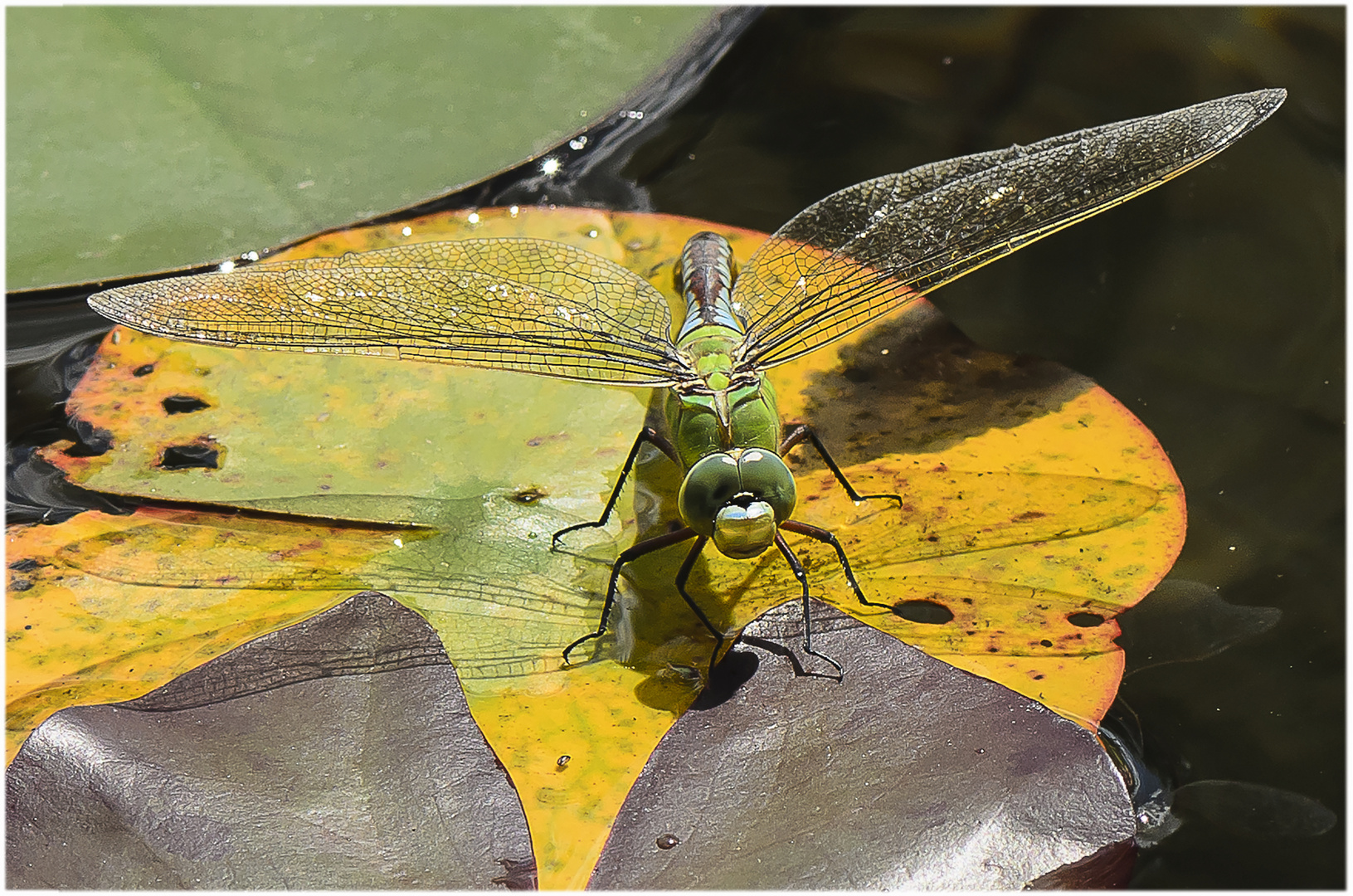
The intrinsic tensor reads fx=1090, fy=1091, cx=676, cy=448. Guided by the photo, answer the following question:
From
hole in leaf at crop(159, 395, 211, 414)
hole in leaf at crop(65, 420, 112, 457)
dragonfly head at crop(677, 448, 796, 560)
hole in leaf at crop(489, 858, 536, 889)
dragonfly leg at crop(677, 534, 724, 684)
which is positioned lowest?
hole in leaf at crop(489, 858, 536, 889)

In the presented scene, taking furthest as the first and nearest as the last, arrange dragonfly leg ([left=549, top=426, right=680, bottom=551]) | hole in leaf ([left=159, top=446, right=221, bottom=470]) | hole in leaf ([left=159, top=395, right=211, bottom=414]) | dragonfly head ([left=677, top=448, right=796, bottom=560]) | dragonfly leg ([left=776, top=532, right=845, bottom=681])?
hole in leaf ([left=159, top=395, right=211, bottom=414]) < hole in leaf ([left=159, top=446, right=221, bottom=470]) < dragonfly leg ([left=549, top=426, right=680, bottom=551]) < dragonfly head ([left=677, top=448, right=796, bottom=560]) < dragonfly leg ([left=776, top=532, right=845, bottom=681])

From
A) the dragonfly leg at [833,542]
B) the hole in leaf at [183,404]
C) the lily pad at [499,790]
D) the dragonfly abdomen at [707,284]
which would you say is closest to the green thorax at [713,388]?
the dragonfly abdomen at [707,284]

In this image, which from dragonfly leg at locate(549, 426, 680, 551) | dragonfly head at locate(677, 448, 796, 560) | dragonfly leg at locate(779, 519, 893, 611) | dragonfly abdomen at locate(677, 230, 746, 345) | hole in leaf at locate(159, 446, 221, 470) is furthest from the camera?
dragonfly abdomen at locate(677, 230, 746, 345)

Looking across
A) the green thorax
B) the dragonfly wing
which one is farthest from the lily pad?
the dragonfly wing

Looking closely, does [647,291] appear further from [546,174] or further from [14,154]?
[14,154]

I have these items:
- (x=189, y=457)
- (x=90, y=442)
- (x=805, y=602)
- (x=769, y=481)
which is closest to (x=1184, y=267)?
(x=769, y=481)

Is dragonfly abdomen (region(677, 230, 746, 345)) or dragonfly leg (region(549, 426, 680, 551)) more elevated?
dragonfly abdomen (region(677, 230, 746, 345))

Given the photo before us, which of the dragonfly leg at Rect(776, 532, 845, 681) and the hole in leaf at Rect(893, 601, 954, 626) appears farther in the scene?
the hole in leaf at Rect(893, 601, 954, 626)

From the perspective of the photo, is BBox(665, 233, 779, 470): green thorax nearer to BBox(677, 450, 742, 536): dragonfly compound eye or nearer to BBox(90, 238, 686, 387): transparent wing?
Answer: BBox(90, 238, 686, 387): transparent wing
